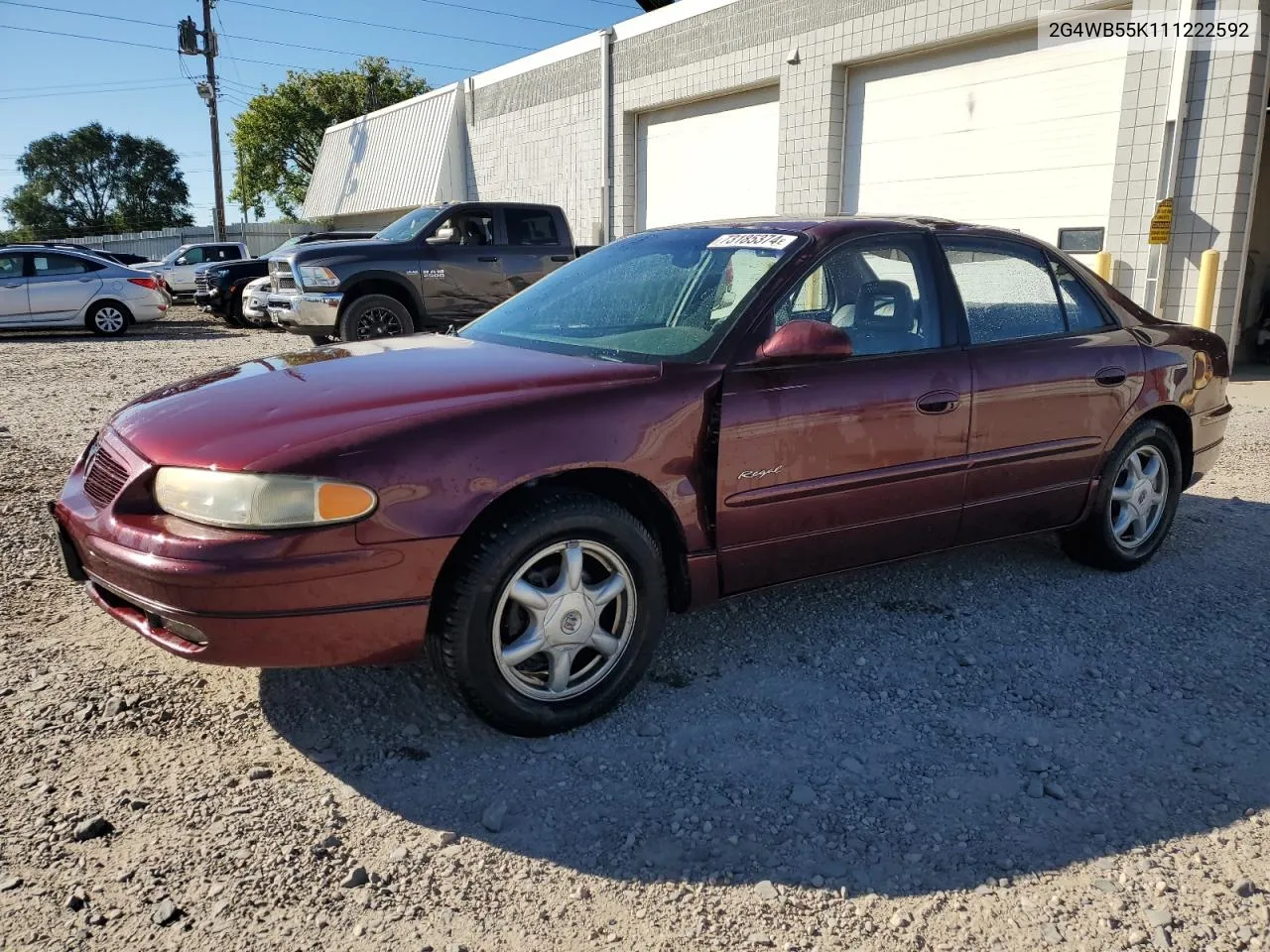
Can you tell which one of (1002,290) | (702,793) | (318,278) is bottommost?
(702,793)

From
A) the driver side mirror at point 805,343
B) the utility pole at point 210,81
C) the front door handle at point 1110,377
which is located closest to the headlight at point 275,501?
the driver side mirror at point 805,343

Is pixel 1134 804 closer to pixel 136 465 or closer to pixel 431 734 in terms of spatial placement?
pixel 431 734

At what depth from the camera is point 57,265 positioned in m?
15.2

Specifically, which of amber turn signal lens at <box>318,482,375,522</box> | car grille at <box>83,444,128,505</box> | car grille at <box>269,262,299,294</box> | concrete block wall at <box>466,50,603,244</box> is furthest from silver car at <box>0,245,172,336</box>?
amber turn signal lens at <box>318,482,375,522</box>

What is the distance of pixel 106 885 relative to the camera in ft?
7.55

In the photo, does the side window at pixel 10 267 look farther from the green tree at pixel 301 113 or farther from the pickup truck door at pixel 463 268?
the green tree at pixel 301 113

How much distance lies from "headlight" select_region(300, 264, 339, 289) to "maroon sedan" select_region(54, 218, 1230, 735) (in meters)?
7.64

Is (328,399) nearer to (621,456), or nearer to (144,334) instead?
(621,456)

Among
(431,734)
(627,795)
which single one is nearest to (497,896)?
(627,795)

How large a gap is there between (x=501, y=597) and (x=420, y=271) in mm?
9351

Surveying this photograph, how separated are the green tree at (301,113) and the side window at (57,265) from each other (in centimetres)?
3086

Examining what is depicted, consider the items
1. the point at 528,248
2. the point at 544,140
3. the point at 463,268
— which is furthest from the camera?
the point at 544,140

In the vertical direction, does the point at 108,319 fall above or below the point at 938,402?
below

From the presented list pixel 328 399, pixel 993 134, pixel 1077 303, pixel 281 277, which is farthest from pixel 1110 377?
pixel 281 277
